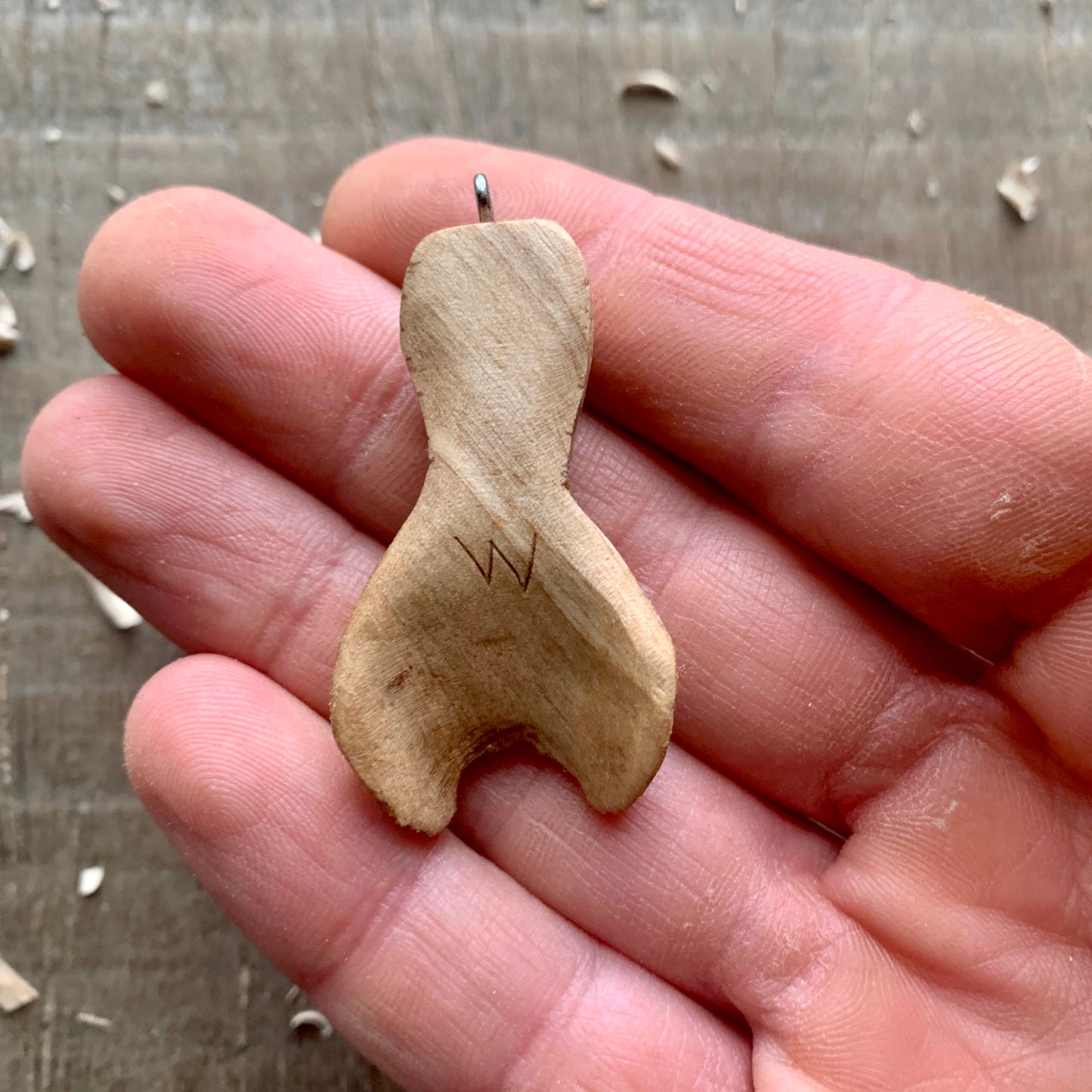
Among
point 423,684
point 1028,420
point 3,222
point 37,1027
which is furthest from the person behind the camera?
point 3,222

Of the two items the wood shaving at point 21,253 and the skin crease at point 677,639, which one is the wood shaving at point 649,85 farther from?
the wood shaving at point 21,253

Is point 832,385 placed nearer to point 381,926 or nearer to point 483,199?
point 483,199

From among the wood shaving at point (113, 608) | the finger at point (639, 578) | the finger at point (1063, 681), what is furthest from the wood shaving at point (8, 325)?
the finger at point (1063, 681)

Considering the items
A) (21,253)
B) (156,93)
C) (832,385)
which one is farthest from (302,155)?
(832,385)

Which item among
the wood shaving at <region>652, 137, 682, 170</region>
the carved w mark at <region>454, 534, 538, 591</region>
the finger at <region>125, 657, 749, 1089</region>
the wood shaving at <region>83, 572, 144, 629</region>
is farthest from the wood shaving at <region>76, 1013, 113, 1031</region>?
the wood shaving at <region>652, 137, 682, 170</region>

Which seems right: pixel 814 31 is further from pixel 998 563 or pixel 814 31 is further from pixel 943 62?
pixel 998 563

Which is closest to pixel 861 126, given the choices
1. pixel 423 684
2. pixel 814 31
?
pixel 814 31
